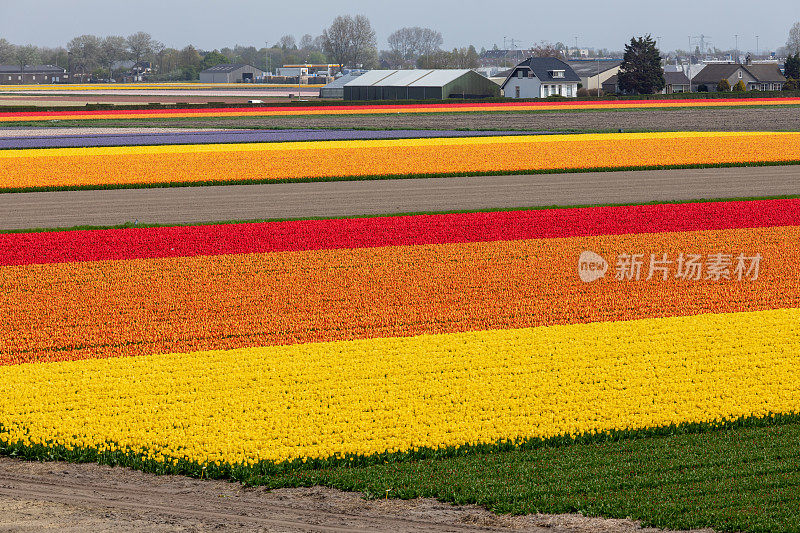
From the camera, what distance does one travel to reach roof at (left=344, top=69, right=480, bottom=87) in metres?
128

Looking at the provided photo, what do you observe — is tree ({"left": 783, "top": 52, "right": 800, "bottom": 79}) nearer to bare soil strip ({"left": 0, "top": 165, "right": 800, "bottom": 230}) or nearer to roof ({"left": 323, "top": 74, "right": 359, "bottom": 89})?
roof ({"left": 323, "top": 74, "right": 359, "bottom": 89})

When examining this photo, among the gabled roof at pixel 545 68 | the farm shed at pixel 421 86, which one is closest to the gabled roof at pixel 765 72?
the gabled roof at pixel 545 68

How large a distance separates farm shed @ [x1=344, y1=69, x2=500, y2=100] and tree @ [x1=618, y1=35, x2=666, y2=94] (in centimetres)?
1726

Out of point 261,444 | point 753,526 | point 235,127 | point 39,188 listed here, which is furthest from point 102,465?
point 235,127

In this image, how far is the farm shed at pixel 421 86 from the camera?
414 ft

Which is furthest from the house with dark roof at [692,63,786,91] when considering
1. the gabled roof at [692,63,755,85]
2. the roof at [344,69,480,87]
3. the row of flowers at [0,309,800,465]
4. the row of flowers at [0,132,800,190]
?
the row of flowers at [0,309,800,465]

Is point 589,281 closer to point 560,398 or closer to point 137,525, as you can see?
point 560,398

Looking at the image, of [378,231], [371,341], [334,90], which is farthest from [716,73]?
[371,341]

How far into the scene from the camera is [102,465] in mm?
11359

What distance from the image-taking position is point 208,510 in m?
10.1

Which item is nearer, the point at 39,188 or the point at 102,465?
the point at 102,465

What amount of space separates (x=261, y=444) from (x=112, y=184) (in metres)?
28.7

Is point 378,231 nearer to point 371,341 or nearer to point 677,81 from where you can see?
point 371,341

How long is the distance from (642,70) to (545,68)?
1901cm
